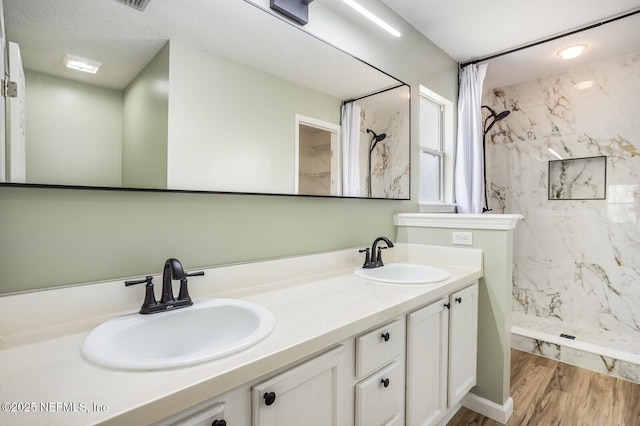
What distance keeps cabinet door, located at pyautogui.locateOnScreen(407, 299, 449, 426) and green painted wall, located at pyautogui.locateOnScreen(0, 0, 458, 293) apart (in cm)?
61

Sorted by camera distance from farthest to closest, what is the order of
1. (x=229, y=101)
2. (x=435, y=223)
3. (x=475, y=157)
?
(x=475, y=157)
(x=435, y=223)
(x=229, y=101)

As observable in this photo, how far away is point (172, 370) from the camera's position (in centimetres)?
67

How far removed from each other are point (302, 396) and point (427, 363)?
2.48 feet

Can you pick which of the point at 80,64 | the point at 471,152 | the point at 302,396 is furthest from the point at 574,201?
the point at 80,64

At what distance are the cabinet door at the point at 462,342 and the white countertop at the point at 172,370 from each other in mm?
206

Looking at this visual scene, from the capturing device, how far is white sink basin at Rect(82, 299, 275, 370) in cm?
73

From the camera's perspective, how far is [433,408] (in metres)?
1.48

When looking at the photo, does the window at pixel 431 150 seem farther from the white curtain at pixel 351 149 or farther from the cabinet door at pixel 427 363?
the cabinet door at pixel 427 363

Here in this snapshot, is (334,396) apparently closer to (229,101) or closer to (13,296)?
(13,296)

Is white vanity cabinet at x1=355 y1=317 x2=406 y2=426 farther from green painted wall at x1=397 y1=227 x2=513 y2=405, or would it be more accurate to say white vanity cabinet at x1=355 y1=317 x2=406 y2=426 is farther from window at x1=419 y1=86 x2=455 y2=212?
window at x1=419 y1=86 x2=455 y2=212

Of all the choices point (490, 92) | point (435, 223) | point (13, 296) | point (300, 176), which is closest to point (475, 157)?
point (435, 223)

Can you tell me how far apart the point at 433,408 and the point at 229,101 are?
5.22 ft

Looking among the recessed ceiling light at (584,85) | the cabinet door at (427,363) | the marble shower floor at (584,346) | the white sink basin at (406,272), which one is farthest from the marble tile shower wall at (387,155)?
the recessed ceiling light at (584,85)

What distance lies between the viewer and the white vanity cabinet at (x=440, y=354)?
1.33 metres
